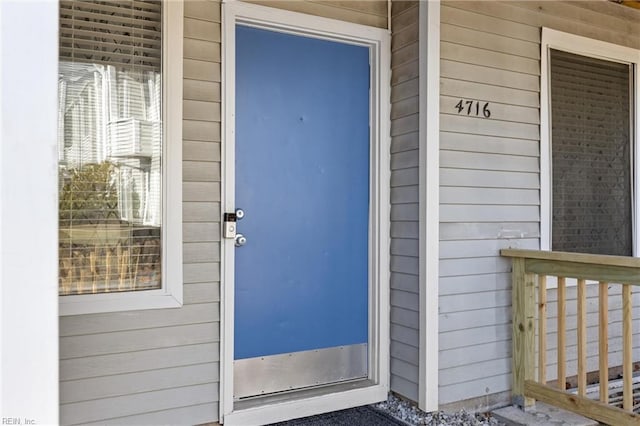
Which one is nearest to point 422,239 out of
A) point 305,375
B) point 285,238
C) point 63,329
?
point 285,238

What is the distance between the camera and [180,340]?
2.39 metres

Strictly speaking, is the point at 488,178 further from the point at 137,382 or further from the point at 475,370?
the point at 137,382

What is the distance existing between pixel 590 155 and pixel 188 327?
2.76 meters

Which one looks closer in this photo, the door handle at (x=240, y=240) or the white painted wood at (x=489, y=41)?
the door handle at (x=240, y=240)

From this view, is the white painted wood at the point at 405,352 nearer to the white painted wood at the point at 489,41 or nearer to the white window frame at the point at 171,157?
the white window frame at the point at 171,157

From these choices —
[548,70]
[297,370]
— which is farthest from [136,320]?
[548,70]

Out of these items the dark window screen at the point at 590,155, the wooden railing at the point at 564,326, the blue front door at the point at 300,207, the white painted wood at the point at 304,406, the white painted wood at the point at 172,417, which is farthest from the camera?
the dark window screen at the point at 590,155

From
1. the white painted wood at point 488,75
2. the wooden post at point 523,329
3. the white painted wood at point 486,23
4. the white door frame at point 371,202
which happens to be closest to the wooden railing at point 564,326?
the wooden post at point 523,329

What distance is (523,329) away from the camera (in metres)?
2.93

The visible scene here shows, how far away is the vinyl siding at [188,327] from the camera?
225cm

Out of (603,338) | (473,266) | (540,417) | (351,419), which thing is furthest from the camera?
(473,266)

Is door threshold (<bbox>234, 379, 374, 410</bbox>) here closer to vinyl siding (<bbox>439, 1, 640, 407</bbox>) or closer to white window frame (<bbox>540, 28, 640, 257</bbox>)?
vinyl siding (<bbox>439, 1, 640, 407</bbox>)

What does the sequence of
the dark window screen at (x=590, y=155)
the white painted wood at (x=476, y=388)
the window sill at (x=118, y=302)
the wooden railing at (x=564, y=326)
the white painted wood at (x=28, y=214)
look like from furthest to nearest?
the dark window screen at (x=590, y=155) < the white painted wood at (x=476, y=388) < the wooden railing at (x=564, y=326) < the window sill at (x=118, y=302) < the white painted wood at (x=28, y=214)

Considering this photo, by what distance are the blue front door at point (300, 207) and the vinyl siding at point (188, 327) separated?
152 millimetres
